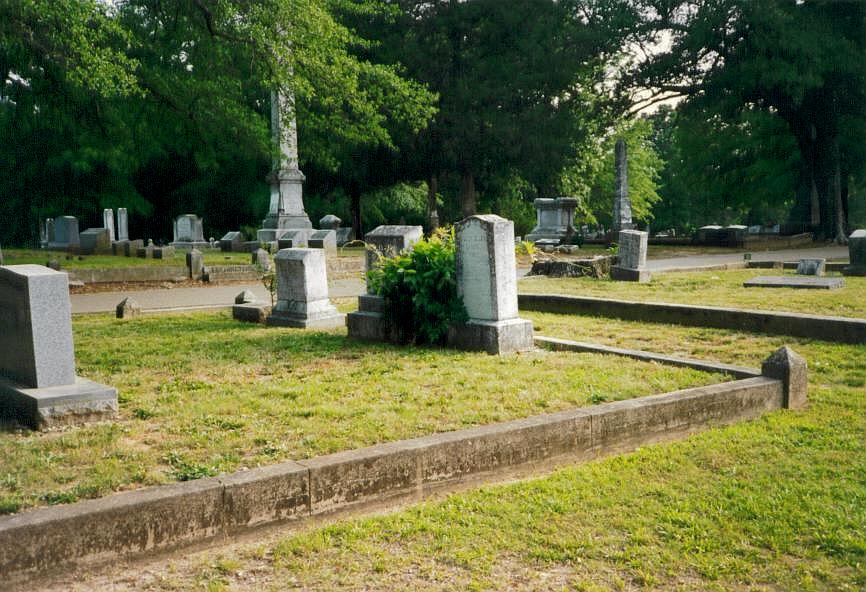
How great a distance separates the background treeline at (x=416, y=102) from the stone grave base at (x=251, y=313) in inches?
180

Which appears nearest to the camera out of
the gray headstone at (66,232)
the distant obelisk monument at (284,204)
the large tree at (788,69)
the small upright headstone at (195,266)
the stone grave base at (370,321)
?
the stone grave base at (370,321)

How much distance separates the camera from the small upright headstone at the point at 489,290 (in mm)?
8641

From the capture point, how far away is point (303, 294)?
11.6 meters

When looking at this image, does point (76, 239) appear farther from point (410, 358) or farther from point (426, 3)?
point (410, 358)

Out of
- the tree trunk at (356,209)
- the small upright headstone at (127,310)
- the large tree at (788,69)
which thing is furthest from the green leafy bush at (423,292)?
the tree trunk at (356,209)

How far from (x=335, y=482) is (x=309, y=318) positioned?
279 inches

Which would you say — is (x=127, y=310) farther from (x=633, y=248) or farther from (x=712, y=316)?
(x=633, y=248)

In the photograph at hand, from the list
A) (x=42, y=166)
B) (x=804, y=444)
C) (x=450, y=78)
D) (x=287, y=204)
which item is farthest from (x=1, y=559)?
(x=42, y=166)

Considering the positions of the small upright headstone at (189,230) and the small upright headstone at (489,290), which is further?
the small upright headstone at (189,230)

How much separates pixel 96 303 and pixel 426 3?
78.8 feet

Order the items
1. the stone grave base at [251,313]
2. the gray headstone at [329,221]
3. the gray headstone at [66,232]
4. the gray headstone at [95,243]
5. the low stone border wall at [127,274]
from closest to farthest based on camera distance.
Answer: the stone grave base at [251,313], the low stone border wall at [127,274], the gray headstone at [95,243], the gray headstone at [66,232], the gray headstone at [329,221]

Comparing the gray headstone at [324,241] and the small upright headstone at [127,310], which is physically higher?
the gray headstone at [324,241]

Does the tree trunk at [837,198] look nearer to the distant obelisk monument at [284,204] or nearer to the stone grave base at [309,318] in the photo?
the distant obelisk monument at [284,204]

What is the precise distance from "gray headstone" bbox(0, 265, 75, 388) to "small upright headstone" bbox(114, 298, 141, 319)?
270 inches
